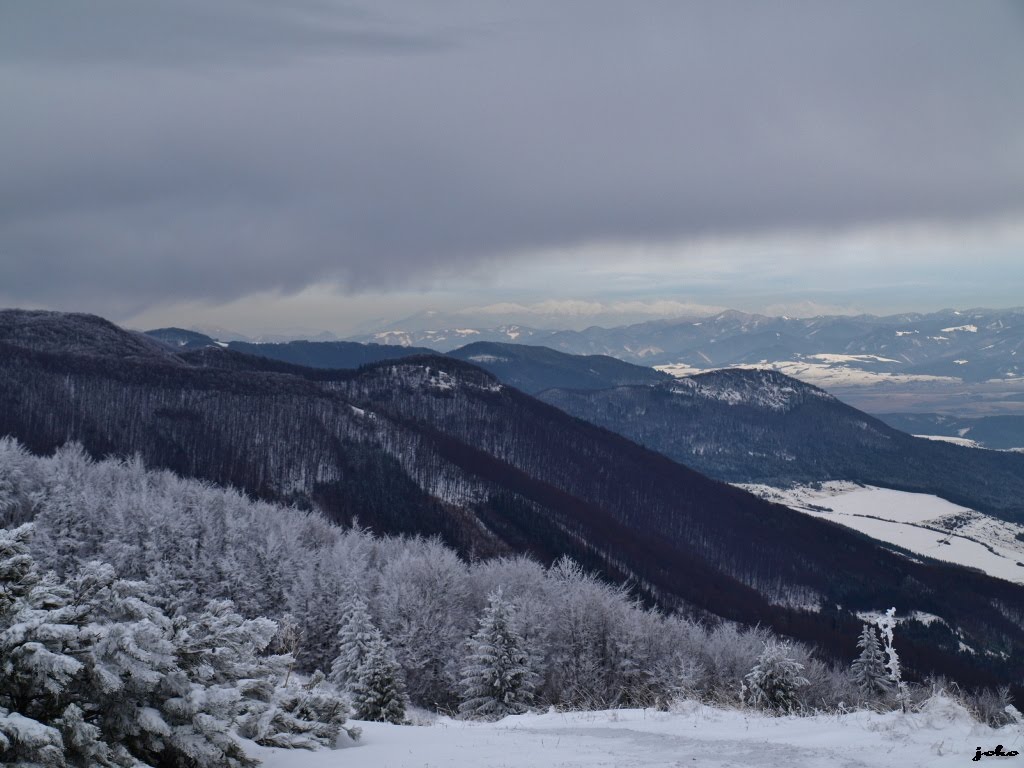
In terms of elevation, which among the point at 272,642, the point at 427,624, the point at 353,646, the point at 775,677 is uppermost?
the point at 775,677

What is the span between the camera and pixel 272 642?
4912 centimetres

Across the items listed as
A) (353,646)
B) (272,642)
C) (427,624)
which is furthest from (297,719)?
(427,624)

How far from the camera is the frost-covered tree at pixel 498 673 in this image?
153 ft

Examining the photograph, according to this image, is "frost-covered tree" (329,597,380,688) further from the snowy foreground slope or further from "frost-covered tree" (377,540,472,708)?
the snowy foreground slope

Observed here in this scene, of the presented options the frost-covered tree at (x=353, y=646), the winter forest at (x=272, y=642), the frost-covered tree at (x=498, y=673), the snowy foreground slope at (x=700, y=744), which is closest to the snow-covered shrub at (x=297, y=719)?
the winter forest at (x=272, y=642)

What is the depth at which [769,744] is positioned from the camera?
1953 cm

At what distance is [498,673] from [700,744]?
29.9 meters

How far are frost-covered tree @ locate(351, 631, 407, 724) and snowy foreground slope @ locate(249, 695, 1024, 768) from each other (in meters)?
18.8

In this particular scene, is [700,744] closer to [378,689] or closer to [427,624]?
[378,689]

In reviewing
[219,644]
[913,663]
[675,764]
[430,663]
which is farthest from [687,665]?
[913,663]

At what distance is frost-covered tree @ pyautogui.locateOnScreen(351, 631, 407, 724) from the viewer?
41.2m

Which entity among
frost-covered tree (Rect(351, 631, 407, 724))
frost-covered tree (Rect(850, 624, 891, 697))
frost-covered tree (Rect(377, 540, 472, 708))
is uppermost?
frost-covered tree (Rect(351, 631, 407, 724))

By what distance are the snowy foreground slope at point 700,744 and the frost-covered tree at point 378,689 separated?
1876cm

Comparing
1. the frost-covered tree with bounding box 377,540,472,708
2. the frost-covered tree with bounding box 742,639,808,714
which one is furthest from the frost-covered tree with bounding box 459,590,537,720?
the frost-covered tree with bounding box 742,639,808,714
